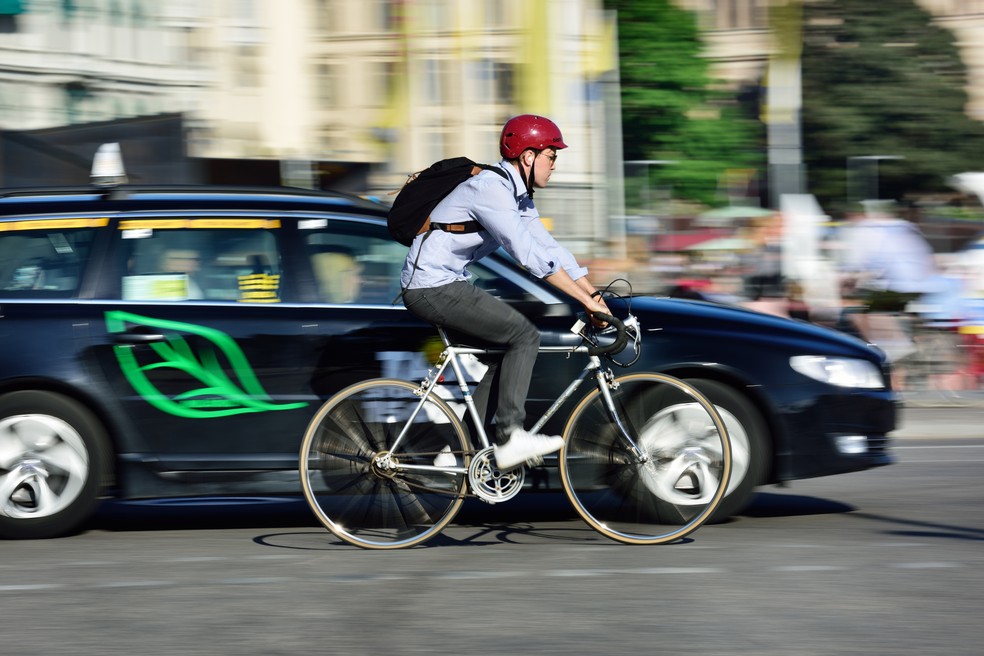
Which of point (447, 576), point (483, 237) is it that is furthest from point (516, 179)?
point (447, 576)

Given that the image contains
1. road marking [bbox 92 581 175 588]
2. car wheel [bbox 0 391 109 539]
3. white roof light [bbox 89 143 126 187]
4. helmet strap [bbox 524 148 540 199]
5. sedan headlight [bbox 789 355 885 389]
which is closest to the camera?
road marking [bbox 92 581 175 588]

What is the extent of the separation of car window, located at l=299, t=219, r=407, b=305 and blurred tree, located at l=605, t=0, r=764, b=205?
54.8m

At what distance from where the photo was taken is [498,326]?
6457 mm

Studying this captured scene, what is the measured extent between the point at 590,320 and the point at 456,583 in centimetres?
130

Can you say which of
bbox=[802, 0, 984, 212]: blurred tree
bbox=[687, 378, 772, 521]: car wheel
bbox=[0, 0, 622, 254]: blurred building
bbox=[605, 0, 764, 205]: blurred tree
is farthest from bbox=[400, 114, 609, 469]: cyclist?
bbox=[605, 0, 764, 205]: blurred tree

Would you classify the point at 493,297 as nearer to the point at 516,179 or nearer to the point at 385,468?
the point at 516,179

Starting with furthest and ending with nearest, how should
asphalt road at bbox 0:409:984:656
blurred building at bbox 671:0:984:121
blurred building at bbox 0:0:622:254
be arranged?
blurred building at bbox 671:0:984:121 → blurred building at bbox 0:0:622:254 → asphalt road at bbox 0:409:984:656

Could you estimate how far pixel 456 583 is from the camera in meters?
5.91

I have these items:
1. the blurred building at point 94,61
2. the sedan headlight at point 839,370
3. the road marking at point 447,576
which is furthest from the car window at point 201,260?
the blurred building at point 94,61

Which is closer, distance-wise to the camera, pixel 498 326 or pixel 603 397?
pixel 498 326

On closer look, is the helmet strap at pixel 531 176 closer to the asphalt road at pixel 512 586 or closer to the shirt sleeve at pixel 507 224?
the shirt sleeve at pixel 507 224

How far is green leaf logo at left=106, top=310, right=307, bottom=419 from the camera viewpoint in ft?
22.9

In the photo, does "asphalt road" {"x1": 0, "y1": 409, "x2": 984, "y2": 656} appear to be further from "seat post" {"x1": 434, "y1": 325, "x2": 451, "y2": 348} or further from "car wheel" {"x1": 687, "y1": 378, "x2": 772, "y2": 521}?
"seat post" {"x1": 434, "y1": 325, "x2": 451, "y2": 348}

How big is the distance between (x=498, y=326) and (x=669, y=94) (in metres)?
56.9
